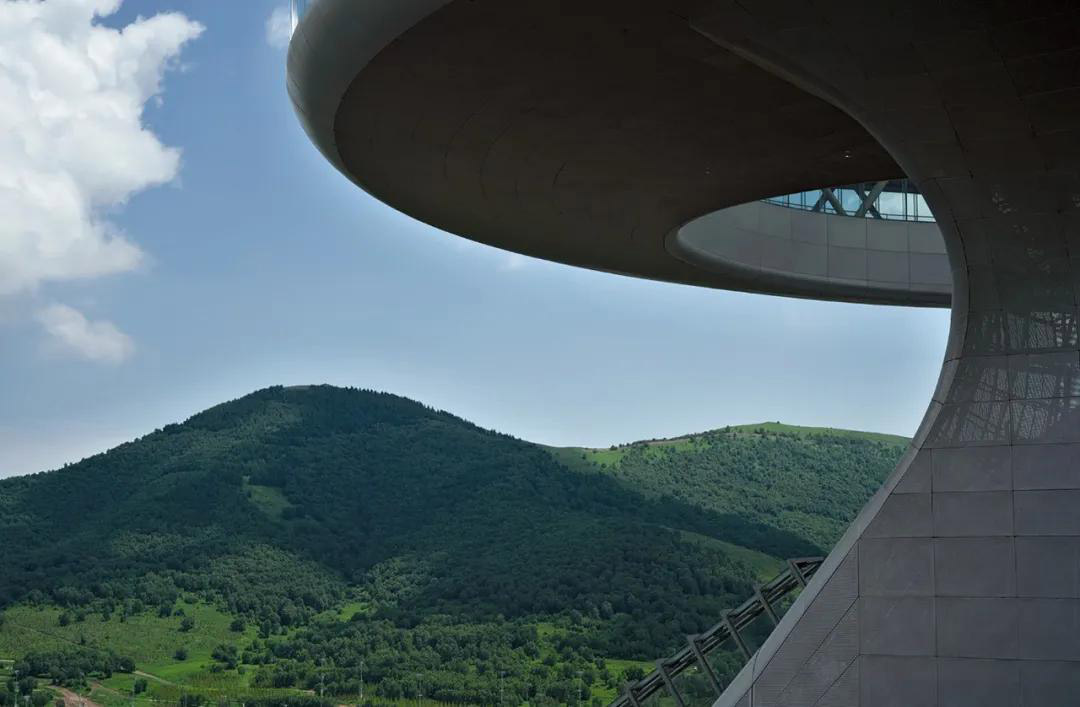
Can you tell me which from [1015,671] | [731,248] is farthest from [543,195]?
[1015,671]

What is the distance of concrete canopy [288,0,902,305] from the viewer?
15672mm

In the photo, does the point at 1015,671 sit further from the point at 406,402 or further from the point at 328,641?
the point at 406,402

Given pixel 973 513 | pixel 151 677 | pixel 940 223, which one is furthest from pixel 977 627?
pixel 151 677

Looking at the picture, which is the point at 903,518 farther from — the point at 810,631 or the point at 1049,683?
the point at 1049,683

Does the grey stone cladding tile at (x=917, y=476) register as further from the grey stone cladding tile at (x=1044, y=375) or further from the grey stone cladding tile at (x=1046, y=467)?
the grey stone cladding tile at (x=1044, y=375)

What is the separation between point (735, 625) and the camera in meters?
21.2

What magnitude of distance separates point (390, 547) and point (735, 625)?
119 metres

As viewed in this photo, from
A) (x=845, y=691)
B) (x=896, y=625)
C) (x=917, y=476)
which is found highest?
(x=917, y=476)

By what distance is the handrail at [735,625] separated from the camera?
835 inches

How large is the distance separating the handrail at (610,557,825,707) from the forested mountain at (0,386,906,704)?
6085cm

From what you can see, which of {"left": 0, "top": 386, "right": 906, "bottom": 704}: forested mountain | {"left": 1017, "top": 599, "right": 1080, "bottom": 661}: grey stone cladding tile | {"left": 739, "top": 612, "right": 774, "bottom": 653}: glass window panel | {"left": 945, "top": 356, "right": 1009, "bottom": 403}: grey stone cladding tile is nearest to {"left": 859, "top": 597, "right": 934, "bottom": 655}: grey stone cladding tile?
{"left": 1017, "top": 599, "right": 1080, "bottom": 661}: grey stone cladding tile

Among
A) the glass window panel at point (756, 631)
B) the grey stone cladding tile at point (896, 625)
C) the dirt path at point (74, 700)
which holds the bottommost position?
the dirt path at point (74, 700)

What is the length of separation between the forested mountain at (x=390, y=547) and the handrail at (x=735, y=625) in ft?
200

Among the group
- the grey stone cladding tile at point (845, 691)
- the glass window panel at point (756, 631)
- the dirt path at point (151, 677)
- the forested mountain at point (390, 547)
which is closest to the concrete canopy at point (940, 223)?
the grey stone cladding tile at point (845, 691)
